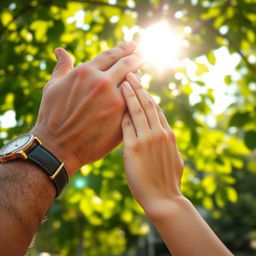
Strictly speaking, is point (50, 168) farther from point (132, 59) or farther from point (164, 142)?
point (132, 59)

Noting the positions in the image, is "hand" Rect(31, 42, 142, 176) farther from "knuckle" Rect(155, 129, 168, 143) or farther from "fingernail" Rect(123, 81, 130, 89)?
"knuckle" Rect(155, 129, 168, 143)

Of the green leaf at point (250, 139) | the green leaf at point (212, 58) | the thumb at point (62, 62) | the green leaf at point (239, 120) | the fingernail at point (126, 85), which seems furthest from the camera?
the green leaf at point (212, 58)

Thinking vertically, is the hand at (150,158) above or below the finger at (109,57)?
below

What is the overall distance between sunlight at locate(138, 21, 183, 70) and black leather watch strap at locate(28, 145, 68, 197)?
208 centimetres

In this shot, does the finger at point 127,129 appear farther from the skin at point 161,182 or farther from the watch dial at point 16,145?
the watch dial at point 16,145

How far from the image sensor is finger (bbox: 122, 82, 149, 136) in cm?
121

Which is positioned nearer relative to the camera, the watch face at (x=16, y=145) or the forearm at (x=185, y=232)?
the forearm at (x=185, y=232)

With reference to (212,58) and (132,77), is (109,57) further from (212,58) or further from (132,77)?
(212,58)

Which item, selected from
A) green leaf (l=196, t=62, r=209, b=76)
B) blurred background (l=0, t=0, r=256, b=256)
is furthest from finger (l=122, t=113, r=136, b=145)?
green leaf (l=196, t=62, r=209, b=76)

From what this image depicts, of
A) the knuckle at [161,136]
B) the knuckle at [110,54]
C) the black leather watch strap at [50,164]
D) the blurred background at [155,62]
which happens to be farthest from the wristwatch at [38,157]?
the blurred background at [155,62]

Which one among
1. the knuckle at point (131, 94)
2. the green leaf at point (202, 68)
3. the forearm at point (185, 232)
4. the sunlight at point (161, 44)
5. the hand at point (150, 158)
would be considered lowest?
the green leaf at point (202, 68)

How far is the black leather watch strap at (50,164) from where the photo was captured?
1178 millimetres

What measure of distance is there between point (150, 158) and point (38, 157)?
0.37 meters

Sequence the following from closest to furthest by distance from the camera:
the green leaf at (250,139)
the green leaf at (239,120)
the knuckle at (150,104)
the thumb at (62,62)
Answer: the knuckle at (150,104) < the thumb at (62,62) < the green leaf at (250,139) < the green leaf at (239,120)
